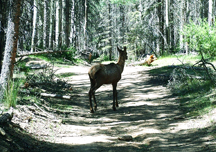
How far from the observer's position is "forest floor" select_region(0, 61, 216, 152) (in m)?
5.28

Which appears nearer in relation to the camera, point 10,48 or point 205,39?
point 10,48

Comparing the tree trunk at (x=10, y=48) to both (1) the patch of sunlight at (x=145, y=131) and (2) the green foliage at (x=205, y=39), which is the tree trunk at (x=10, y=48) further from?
(2) the green foliage at (x=205, y=39)

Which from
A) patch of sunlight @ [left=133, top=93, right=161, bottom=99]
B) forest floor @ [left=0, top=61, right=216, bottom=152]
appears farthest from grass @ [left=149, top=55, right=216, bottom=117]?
patch of sunlight @ [left=133, top=93, right=161, bottom=99]

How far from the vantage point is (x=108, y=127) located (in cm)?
728

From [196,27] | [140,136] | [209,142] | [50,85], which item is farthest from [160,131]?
[196,27]

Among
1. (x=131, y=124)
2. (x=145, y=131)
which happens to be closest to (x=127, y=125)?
(x=131, y=124)

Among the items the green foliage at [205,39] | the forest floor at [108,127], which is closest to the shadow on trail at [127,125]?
the forest floor at [108,127]

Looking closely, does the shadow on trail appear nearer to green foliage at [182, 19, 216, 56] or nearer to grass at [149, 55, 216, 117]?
grass at [149, 55, 216, 117]

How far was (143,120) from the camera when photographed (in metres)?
7.91

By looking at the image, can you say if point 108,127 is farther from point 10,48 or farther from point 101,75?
point 10,48

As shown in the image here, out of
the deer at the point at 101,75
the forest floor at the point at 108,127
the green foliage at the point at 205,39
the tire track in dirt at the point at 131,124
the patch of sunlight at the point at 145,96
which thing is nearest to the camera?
the forest floor at the point at 108,127

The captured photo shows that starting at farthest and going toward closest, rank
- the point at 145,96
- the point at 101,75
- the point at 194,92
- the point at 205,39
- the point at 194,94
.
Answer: the point at 205,39 < the point at 145,96 < the point at 194,92 < the point at 194,94 < the point at 101,75

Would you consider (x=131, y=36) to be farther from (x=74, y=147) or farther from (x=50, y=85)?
(x=74, y=147)

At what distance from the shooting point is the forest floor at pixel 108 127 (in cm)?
528
